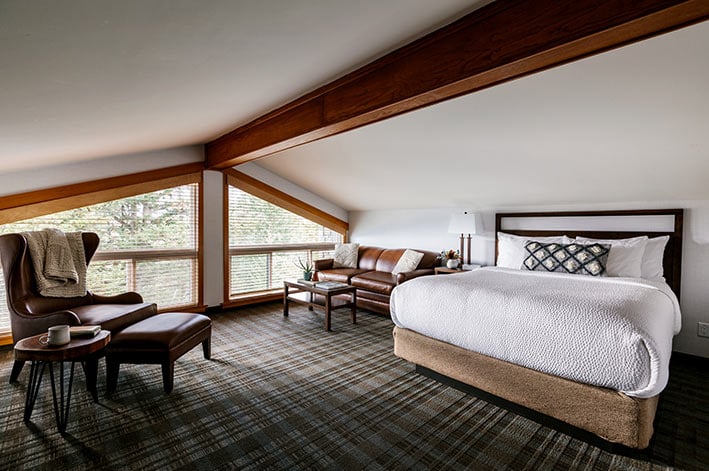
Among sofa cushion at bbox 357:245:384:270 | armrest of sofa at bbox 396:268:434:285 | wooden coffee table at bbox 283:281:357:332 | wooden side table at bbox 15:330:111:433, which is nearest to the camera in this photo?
wooden side table at bbox 15:330:111:433

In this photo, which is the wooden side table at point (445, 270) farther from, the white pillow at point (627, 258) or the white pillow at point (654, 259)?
the white pillow at point (654, 259)

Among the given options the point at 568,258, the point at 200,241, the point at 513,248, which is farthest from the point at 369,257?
the point at 568,258

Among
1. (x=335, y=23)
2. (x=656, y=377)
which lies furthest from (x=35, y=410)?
(x=656, y=377)

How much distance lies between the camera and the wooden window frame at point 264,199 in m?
5.20

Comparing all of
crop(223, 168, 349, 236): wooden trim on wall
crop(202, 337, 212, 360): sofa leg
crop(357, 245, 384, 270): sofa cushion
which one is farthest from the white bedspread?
crop(223, 168, 349, 236): wooden trim on wall

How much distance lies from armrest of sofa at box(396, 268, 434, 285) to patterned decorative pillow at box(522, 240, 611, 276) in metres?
1.36

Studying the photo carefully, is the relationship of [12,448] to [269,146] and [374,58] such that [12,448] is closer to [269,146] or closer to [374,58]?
[269,146]

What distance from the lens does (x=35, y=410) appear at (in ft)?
8.13

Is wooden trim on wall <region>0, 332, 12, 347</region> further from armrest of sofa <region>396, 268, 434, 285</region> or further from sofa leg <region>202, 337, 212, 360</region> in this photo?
armrest of sofa <region>396, 268, 434, 285</region>

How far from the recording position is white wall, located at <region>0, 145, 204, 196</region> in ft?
12.0

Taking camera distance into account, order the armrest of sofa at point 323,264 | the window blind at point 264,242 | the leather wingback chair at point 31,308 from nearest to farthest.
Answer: the leather wingback chair at point 31,308 < the window blind at point 264,242 < the armrest of sofa at point 323,264

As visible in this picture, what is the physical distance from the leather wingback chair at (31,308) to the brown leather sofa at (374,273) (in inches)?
107

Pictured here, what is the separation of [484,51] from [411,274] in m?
3.31

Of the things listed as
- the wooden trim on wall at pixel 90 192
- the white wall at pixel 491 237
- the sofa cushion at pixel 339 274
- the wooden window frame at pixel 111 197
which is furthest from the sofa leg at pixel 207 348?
the white wall at pixel 491 237
